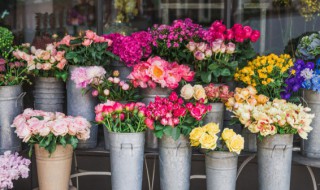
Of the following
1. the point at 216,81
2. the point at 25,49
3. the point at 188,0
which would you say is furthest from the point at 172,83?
the point at 188,0

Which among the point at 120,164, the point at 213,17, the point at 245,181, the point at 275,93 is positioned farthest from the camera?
the point at 213,17

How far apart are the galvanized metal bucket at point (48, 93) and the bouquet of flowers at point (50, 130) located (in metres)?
0.32

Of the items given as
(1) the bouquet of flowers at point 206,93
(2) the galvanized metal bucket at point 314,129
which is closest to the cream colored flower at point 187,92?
(1) the bouquet of flowers at point 206,93

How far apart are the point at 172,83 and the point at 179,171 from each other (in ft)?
1.33

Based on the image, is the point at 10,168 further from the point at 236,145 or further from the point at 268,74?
the point at 268,74

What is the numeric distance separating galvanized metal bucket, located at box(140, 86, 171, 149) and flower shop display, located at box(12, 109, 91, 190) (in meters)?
0.31

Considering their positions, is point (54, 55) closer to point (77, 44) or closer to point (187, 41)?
point (77, 44)

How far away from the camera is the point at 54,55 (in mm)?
2615

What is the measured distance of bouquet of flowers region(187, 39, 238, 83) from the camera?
2537 millimetres

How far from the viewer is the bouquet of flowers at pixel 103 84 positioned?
2459 mm

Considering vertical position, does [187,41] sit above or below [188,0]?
below

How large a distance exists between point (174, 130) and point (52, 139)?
1.76ft

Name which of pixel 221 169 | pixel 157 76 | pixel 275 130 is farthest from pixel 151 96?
pixel 275 130

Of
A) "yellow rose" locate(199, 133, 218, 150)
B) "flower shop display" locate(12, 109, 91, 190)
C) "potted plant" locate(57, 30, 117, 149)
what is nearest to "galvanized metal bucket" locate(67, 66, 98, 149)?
"potted plant" locate(57, 30, 117, 149)
